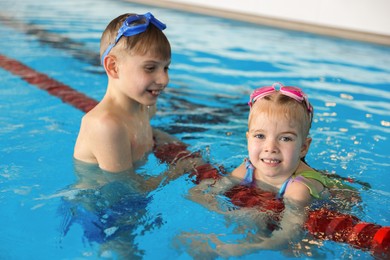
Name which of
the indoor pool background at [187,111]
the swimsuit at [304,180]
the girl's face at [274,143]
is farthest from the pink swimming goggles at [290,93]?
the indoor pool background at [187,111]

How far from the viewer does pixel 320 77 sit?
688 cm

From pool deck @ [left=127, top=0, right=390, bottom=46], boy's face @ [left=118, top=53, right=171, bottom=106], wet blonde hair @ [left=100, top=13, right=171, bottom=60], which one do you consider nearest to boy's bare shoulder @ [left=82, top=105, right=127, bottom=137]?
boy's face @ [left=118, top=53, right=171, bottom=106]

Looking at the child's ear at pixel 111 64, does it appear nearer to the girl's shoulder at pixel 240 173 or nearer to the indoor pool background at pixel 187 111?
the indoor pool background at pixel 187 111

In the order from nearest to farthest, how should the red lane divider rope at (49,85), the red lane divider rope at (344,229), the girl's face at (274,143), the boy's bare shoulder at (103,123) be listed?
1. the red lane divider rope at (344,229)
2. the girl's face at (274,143)
3. the boy's bare shoulder at (103,123)
4. the red lane divider rope at (49,85)

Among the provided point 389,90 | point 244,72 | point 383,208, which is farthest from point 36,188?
point 389,90

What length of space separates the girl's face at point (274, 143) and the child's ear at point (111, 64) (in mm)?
981

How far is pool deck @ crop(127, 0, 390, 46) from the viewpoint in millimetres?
9250

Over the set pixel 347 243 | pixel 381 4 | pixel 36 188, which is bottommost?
pixel 36 188

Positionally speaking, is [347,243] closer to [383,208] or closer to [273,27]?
[383,208]

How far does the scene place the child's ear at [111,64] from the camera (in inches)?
132

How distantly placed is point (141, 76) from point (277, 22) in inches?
294

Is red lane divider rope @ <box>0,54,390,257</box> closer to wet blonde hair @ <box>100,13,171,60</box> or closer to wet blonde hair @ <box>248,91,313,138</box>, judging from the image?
wet blonde hair @ <box>248,91,313,138</box>

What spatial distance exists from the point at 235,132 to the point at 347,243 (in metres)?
2.14

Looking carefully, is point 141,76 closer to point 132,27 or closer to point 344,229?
point 132,27
